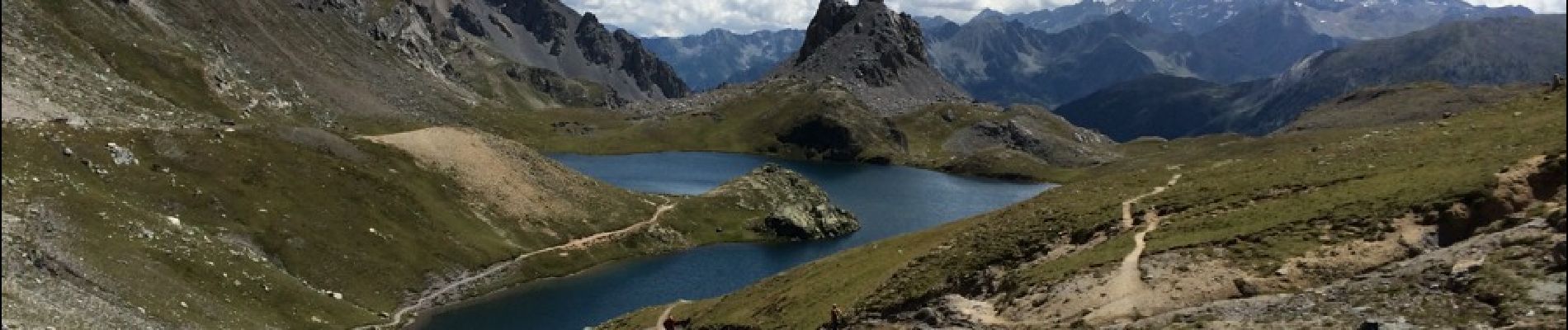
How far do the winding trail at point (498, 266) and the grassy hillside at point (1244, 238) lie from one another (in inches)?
2135

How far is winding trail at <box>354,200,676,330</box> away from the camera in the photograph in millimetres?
110062

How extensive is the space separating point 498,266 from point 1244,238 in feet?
367

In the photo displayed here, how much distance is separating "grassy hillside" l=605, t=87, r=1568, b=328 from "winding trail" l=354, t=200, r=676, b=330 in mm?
54238

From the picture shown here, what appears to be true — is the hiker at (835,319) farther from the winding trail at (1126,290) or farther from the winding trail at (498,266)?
the winding trail at (498,266)

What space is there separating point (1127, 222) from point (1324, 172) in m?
11.6

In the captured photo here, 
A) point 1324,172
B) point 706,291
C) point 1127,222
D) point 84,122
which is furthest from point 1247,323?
point 84,122

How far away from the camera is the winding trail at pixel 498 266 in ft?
361

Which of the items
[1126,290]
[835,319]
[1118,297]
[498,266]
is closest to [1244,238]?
[1126,290]

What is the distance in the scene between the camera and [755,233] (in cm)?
18525

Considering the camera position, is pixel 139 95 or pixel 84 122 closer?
pixel 84 122

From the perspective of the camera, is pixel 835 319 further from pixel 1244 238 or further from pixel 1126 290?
pixel 1244 238

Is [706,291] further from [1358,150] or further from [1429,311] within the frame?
[1429,311]

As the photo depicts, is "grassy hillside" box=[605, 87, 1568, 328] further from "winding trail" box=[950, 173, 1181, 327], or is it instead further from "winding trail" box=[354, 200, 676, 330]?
"winding trail" box=[354, 200, 676, 330]

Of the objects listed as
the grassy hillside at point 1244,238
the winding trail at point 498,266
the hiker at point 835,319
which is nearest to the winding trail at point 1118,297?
the grassy hillside at point 1244,238
